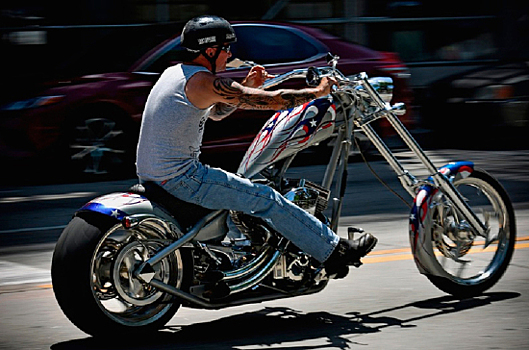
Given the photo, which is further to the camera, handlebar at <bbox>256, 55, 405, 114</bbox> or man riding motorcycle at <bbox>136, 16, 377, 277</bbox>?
handlebar at <bbox>256, 55, 405, 114</bbox>

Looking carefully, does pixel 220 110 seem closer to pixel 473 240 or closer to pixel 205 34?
pixel 205 34

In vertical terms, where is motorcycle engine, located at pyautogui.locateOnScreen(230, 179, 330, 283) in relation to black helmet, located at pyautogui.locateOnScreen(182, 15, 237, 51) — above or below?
below

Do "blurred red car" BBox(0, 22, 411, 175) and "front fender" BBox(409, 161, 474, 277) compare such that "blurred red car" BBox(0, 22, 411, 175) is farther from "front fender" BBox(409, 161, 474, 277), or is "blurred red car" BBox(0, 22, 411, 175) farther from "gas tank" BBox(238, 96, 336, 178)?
"gas tank" BBox(238, 96, 336, 178)

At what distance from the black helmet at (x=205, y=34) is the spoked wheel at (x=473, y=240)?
1.65m

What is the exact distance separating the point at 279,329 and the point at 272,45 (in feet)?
23.6

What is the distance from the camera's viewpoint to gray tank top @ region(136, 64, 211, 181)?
563cm

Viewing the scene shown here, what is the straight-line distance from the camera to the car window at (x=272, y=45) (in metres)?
12.6

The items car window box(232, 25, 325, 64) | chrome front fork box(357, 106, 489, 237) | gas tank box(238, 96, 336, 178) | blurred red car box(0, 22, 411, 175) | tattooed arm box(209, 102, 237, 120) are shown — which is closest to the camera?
gas tank box(238, 96, 336, 178)

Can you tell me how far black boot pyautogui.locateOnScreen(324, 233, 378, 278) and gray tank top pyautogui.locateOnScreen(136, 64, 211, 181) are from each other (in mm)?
915

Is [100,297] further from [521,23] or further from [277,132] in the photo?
[521,23]

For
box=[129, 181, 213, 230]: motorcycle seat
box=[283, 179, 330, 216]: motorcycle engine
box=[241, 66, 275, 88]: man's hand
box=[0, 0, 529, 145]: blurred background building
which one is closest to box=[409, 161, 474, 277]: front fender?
box=[283, 179, 330, 216]: motorcycle engine

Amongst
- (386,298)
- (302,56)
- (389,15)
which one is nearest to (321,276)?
(386,298)

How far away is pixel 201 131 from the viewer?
5758 mm

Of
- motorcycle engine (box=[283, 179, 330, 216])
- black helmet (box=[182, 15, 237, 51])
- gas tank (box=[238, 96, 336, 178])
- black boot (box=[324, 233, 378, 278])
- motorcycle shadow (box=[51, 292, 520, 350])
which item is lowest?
motorcycle shadow (box=[51, 292, 520, 350])
